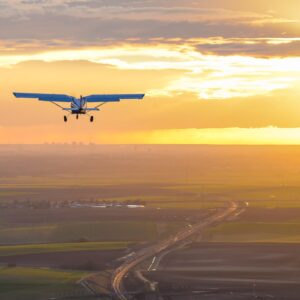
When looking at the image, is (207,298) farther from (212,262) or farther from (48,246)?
(48,246)

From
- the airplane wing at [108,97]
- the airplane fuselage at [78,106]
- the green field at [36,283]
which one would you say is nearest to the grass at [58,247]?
the green field at [36,283]

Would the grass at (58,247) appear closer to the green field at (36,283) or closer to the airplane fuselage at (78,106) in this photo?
the green field at (36,283)

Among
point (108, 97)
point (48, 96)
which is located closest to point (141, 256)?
point (108, 97)

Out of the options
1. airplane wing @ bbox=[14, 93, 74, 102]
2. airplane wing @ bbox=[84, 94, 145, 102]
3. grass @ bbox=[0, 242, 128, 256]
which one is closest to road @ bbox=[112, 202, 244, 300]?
grass @ bbox=[0, 242, 128, 256]

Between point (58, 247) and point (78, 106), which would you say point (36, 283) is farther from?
point (78, 106)

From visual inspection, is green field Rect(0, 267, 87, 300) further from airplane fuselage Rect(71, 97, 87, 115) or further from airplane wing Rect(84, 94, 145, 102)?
airplane fuselage Rect(71, 97, 87, 115)

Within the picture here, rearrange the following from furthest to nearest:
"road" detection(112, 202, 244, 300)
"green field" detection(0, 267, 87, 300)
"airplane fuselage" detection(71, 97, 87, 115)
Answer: "road" detection(112, 202, 244, 300)
"green field" detection(0, 267, 87, 300)
"airplane fuselage" detection(71, 97, 87, 115)
